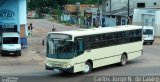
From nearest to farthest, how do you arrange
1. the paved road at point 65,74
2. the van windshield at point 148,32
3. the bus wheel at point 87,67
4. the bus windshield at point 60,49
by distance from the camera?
1. the paved road at point 65,74
2. the bus windshield at point 60,49
3. the bus wheel at point 87,67
4. the van windshield at point 148,32

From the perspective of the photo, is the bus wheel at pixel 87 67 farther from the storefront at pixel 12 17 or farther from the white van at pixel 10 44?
the storefront at pixel 12 17

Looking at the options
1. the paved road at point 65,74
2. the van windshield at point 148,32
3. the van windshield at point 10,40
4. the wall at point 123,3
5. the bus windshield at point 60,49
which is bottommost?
the paved road at point 65,74

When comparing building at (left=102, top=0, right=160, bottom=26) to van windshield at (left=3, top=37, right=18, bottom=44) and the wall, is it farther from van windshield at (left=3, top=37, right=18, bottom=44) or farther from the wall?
van windshield at (left=3, top=37, right=18, bottom=44)

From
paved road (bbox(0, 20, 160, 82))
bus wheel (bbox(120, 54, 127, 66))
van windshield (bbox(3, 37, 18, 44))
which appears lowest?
paved road (bbox(0, 20, 160, 82))

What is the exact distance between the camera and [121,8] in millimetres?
89938

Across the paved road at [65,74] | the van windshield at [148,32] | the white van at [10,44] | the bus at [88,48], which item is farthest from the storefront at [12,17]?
the bus at [88,48]

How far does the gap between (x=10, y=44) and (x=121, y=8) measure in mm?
54327

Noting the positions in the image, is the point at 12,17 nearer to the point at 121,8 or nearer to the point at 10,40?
the point at 10,40

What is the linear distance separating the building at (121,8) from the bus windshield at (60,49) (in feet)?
151

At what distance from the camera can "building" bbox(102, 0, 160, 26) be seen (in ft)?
252

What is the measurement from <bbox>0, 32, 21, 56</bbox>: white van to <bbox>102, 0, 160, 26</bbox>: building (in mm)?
35041

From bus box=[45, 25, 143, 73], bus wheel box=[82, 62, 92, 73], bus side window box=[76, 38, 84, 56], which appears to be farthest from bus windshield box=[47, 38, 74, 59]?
bus wheel box=[82, 62, 92, 73]

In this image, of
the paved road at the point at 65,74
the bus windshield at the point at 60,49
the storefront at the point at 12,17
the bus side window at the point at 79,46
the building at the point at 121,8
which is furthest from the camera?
the building at the point at 121,8

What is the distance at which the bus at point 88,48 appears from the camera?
2542 cm
